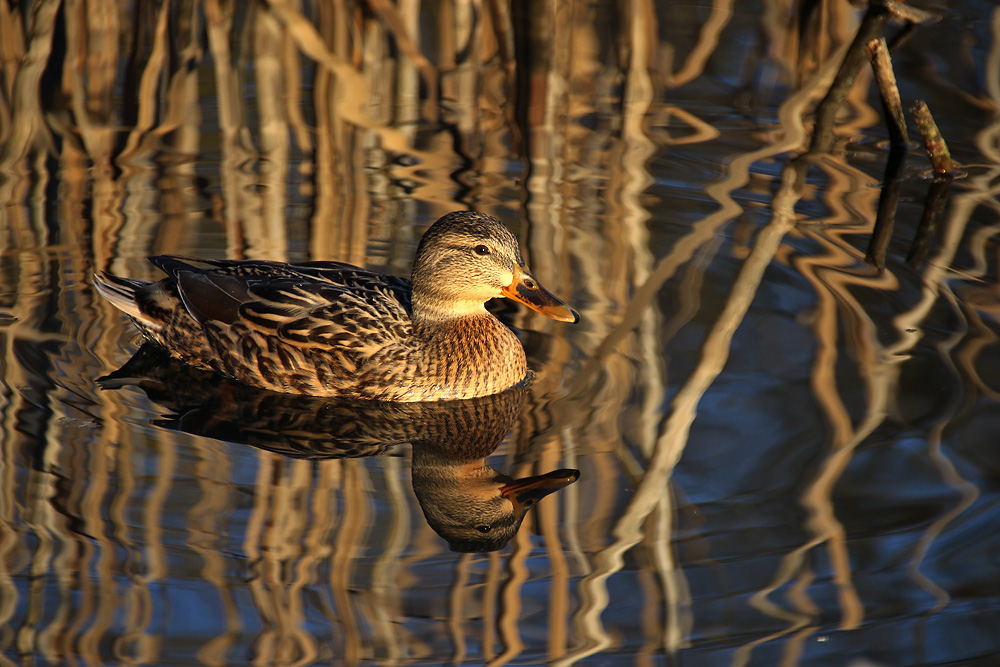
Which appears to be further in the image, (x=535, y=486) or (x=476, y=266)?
(x=476, y=266)

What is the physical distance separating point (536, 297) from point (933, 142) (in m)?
4.22

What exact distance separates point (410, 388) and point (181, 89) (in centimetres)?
524

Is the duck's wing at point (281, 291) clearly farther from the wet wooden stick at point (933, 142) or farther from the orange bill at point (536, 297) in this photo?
the wet wooden stick at point (933, 142)

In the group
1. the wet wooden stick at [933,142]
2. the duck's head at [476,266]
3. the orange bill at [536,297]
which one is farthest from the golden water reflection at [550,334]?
the duck's head at [476,266]

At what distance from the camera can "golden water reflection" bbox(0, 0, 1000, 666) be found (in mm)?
4645

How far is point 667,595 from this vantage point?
4.72m

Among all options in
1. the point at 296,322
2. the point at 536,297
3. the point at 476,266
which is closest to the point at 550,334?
the point at 536,297

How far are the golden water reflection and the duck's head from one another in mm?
479

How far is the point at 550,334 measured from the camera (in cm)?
709

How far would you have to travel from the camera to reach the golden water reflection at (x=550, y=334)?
4.64m

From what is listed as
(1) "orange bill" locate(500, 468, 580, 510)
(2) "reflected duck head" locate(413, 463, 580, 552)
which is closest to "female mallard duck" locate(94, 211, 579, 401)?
(2) "reflected duck head" locate(413, 463, 580, 552)

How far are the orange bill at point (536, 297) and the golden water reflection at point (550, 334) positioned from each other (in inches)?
14.9

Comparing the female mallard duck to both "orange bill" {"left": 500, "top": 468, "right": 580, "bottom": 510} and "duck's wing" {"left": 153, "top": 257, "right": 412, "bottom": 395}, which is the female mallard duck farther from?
"orange bill" {"left": 500, "top": 468, "right": 580, "bottom": 510}

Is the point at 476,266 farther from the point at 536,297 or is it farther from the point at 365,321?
the point at 365,321
